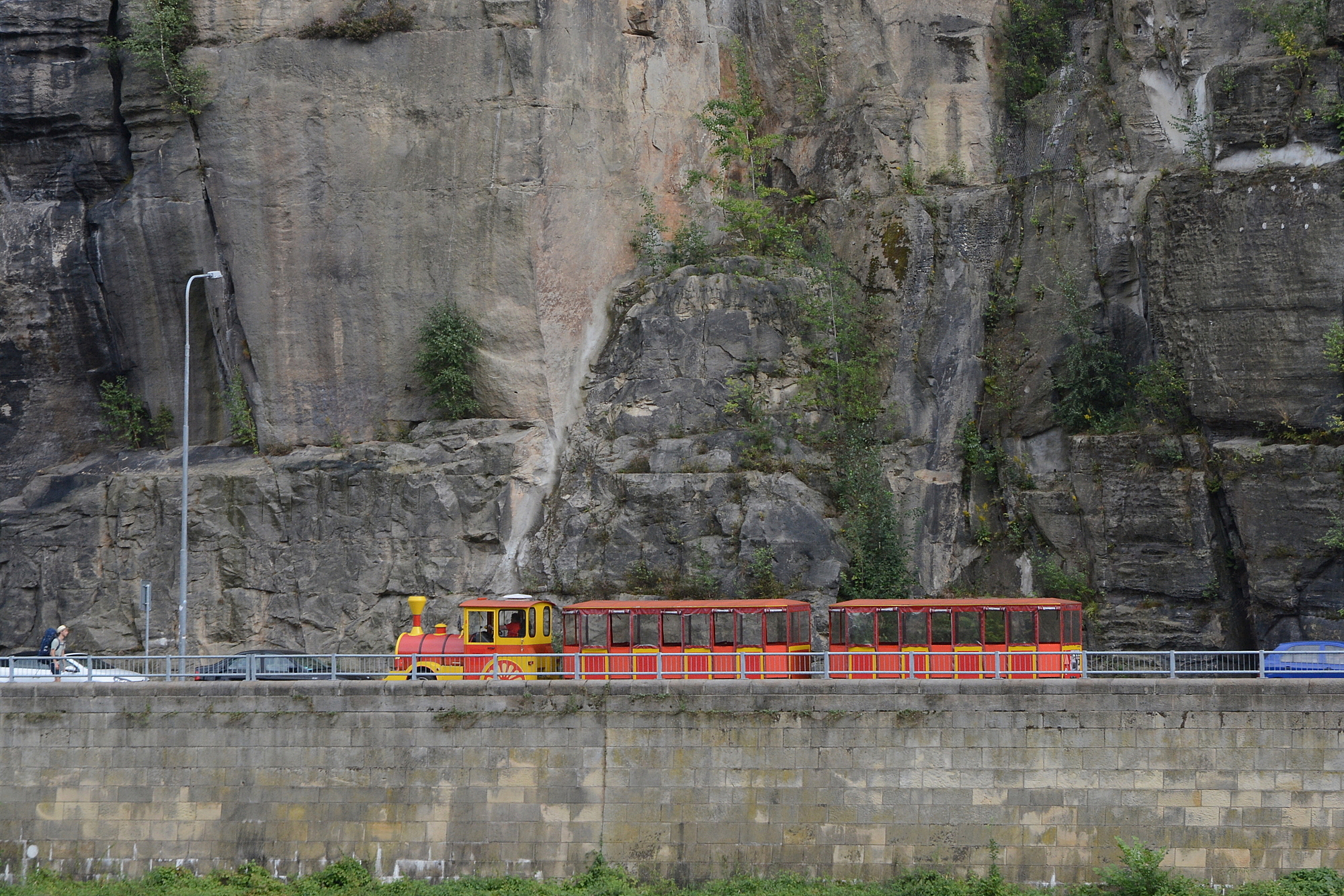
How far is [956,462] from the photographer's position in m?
34.0

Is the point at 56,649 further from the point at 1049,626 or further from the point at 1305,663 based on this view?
the point at 1305,663

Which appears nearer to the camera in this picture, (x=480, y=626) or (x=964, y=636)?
(x=964, y=636)

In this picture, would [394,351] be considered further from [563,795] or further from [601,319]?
[563,795]

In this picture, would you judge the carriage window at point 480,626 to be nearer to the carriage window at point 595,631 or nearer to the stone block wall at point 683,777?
the carriage window at point 595,631

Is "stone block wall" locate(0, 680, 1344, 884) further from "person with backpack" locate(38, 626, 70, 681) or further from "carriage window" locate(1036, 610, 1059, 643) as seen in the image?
"carriage window" locate(1036, 610, 1059, 643)

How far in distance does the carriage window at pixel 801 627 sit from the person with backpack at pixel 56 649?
13968 millimetres

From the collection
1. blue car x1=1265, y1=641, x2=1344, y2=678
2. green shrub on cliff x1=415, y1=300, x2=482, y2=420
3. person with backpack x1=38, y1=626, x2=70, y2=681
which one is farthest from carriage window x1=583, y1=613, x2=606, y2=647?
blue car x1=1265, y1=641, x2=1344, y2=678

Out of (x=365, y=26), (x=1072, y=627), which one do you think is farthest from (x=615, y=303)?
(x=1072, y=627)

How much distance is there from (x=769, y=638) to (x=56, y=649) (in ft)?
47.7

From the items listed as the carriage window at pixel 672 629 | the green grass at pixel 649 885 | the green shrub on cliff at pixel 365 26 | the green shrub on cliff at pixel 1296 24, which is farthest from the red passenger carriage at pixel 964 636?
the green shrub on cliff at pixel 365 26

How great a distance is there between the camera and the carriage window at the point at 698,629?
24984 mm

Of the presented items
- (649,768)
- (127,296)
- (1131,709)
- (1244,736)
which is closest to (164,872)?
(649,768)

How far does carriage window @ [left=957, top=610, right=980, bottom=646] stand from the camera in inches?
970

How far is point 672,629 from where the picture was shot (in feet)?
82.2
